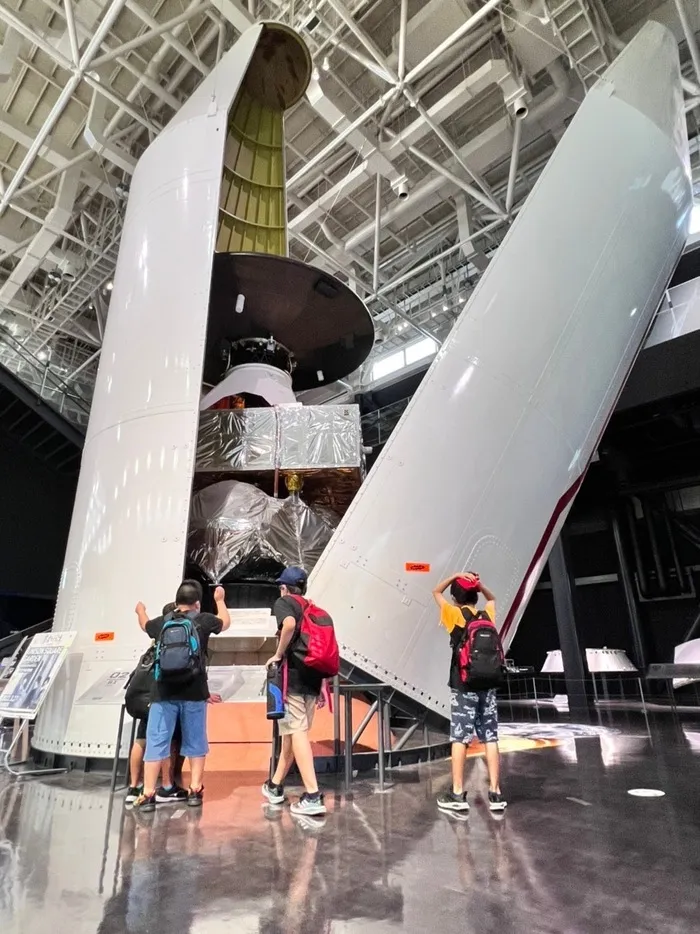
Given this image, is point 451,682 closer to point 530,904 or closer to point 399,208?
point 530,904

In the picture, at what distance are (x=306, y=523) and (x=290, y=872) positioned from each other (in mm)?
4794

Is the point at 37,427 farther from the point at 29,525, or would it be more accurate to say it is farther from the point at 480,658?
the point at 480,658

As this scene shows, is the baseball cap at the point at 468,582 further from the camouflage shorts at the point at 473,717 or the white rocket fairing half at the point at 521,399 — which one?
the white rocket fairing half at the point at 521,399

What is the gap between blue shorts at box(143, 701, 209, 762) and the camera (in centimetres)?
326

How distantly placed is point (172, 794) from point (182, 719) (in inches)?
19.2

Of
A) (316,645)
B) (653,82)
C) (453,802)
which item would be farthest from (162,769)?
(653,82)

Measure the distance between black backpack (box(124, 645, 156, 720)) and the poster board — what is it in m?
1.18

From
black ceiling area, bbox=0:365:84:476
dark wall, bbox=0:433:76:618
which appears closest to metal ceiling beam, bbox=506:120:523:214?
black ceiling area, bbox=0:365:84:476

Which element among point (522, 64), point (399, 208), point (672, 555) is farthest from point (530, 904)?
point (672, 555)

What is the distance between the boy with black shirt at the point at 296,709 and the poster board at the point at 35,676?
218 cm

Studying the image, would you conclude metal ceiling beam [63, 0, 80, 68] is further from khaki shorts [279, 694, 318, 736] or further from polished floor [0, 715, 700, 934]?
khaki shorts [279, 694, 318, 736]

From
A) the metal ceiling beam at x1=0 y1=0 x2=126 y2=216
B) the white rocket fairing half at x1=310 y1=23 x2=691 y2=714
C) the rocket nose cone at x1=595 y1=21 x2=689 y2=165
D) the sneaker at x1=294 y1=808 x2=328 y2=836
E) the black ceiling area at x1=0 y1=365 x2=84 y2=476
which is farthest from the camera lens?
the black ceiling area at x1=0 y1=365 x2=84 y2=476

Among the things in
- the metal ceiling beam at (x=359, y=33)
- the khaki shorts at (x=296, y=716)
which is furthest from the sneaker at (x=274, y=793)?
the metal ceiling beam at (x=359, y=33)

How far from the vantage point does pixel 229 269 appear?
7.57 meters
